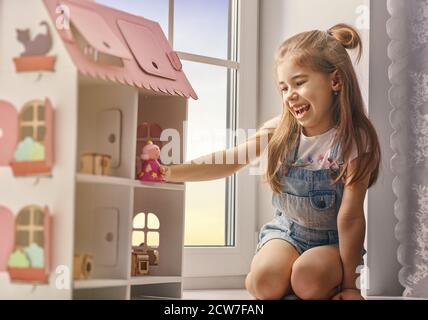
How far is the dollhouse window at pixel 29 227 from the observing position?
2.91ft

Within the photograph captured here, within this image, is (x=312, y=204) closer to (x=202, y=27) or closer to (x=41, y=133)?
(x=202, y=27)

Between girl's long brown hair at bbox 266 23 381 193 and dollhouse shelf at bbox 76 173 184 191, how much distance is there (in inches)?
7.9

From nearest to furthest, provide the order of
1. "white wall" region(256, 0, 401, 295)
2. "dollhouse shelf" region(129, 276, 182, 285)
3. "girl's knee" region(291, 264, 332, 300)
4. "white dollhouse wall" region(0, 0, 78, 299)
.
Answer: "white dollhouse wall" region(0, 0, 78, 299), "dollhouse shelf" region(129, 276, 182, 285), "girl's knee" region(291, 264, 332, 300), "white wall" region(256, 0, 401, 295)

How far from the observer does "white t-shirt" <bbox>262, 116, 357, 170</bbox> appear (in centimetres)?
120

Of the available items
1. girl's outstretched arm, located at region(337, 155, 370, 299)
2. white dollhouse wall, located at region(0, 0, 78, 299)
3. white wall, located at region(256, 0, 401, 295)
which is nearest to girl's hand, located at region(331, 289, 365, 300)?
girl's outstretched arm, located at region(337, 155, 370, 299)

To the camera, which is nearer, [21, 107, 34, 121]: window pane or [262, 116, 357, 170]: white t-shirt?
[21, 107, 34, 121]: window pane

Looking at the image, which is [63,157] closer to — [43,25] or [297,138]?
[43,25]

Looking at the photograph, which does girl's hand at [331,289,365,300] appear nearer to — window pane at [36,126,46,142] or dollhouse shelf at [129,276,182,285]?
dollhouse shelf at [129,276,182,285]

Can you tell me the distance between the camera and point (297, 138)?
123 cm

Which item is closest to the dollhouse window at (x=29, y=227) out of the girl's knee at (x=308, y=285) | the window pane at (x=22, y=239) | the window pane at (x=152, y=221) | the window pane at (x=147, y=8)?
the window pane at (x=22, y=239)

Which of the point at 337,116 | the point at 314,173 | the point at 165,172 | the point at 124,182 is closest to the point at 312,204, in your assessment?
the point at 314,173

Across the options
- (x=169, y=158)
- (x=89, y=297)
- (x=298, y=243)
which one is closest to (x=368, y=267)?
(x=298, y=243)

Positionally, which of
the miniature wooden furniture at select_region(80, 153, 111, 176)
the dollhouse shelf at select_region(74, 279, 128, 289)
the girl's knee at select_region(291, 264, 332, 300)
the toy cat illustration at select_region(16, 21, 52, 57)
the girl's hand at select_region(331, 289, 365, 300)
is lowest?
the girl's hand at select_region(331, 289, 365, 300)

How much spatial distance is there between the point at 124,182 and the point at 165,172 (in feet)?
0.45
